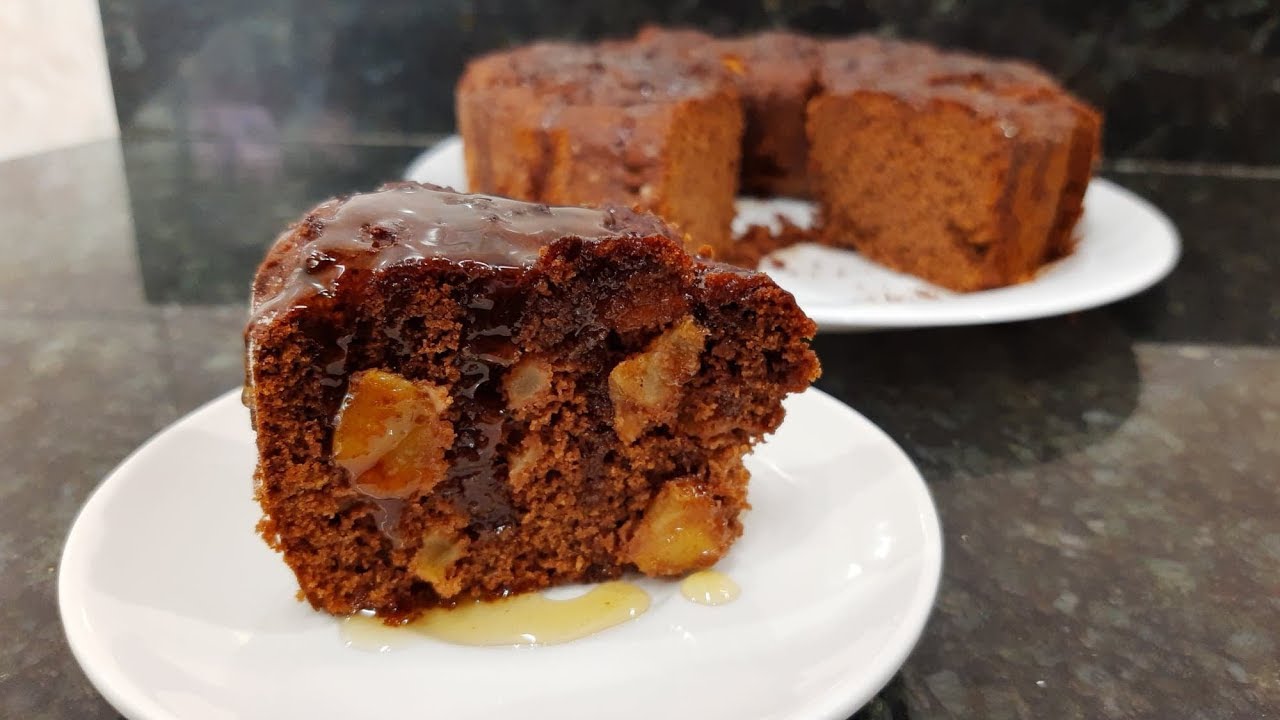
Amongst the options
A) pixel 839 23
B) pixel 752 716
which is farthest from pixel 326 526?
pixel 839 23

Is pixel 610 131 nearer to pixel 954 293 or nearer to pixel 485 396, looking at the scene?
pixel 954 293

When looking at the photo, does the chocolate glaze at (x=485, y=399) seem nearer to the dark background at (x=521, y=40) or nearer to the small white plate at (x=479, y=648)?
the small white plate at (x=479, y=648)

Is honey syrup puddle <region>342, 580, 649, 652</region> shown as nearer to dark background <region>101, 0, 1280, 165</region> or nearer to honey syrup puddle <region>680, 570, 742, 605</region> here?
honey syrup puddle <region>680, 570, 742, 605</region>

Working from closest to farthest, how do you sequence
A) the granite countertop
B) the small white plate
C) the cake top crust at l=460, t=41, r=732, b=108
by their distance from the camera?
the small white plate → the granite countertop → the cake top crust at l=460, t=41, r=732, b=108

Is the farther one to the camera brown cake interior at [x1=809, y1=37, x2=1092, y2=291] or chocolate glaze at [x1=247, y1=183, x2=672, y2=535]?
brown cake interior at [x1=809, y1=37, x2=1092, y2=291]

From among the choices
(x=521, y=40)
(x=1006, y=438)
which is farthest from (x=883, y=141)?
(x=521, y=40)

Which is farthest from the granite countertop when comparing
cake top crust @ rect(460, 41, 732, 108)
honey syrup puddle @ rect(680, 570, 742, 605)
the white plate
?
cake top crust @ rect(460, 41, 732, 108)

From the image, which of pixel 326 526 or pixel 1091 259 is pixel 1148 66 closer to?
pixel 1091 259
